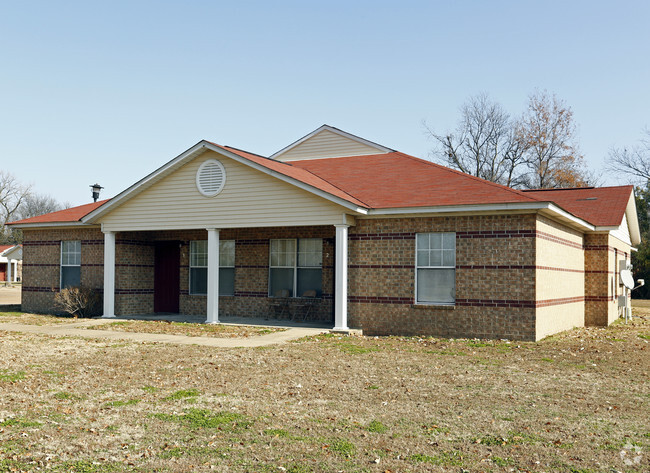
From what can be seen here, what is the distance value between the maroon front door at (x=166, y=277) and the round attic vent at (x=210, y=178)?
4.15 metres

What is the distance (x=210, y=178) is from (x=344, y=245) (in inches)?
174

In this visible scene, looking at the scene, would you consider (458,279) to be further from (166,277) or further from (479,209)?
(166,277)

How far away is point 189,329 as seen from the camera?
1659cm

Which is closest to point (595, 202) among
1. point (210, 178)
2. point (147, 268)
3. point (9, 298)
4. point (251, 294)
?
point (251, 294)

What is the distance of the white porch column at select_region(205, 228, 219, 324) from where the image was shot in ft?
57.7

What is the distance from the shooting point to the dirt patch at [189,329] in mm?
15703

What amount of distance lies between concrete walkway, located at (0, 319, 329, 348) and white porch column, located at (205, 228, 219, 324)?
3.59 ft

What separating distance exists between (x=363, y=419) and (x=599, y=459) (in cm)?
253

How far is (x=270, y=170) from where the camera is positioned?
16250 mm

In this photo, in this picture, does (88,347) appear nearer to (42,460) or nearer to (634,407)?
(42,460)

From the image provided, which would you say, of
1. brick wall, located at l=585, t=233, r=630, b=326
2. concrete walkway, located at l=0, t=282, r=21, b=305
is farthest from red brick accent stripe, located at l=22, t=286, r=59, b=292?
brick wall, located at l=585, t=233, r=630, b=326

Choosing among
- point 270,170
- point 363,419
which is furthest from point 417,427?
point 270,170

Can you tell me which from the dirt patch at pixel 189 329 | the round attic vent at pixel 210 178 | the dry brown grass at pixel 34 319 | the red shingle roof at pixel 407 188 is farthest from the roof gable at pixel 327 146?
the dry brown grass at pixel 34 319

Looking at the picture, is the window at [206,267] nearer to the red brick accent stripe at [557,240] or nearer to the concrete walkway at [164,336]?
the concrete walkway at [164,336]
